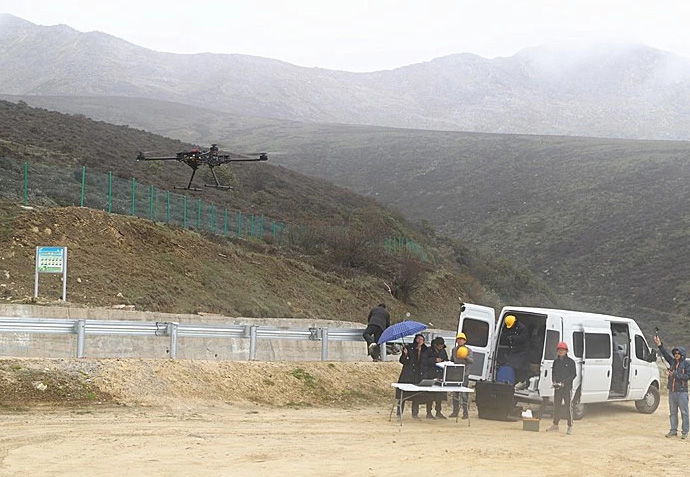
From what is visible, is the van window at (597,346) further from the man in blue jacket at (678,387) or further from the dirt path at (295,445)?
the man in blue jacket at (678,387)

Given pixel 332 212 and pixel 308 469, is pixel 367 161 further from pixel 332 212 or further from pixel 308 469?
pixel 308 469

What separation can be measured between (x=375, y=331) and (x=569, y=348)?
7066 mm

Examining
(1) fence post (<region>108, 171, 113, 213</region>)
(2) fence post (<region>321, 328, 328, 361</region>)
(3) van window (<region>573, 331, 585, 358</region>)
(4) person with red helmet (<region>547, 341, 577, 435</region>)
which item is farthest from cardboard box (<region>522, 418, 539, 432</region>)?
(1) fence post (<region>108, 171, 113, 213</region>)

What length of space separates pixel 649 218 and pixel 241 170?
116 feet

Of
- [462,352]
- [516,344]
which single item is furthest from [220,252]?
[462,352]

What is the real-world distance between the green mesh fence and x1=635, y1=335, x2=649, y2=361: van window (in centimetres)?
2306

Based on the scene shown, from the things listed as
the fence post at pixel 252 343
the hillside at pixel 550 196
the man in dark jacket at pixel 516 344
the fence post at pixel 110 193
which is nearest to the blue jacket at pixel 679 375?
the man in dark jacket at pixel 516 344

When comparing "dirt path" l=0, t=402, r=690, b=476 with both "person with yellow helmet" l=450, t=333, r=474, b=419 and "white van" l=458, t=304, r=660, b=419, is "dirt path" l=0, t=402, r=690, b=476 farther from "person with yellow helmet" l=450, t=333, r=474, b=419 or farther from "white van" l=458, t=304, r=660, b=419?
"white van" l=458, t=304, r=660, b=419

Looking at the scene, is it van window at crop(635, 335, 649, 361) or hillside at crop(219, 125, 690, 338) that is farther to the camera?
hillside at crop(219, 125, 690, 338)

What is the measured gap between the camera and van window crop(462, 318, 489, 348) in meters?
18.9

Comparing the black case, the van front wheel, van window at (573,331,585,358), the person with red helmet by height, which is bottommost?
the van front wheel

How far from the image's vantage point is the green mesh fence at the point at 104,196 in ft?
123

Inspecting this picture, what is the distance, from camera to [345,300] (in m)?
41.4

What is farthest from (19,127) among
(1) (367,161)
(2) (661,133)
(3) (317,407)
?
(2) (661,133)
